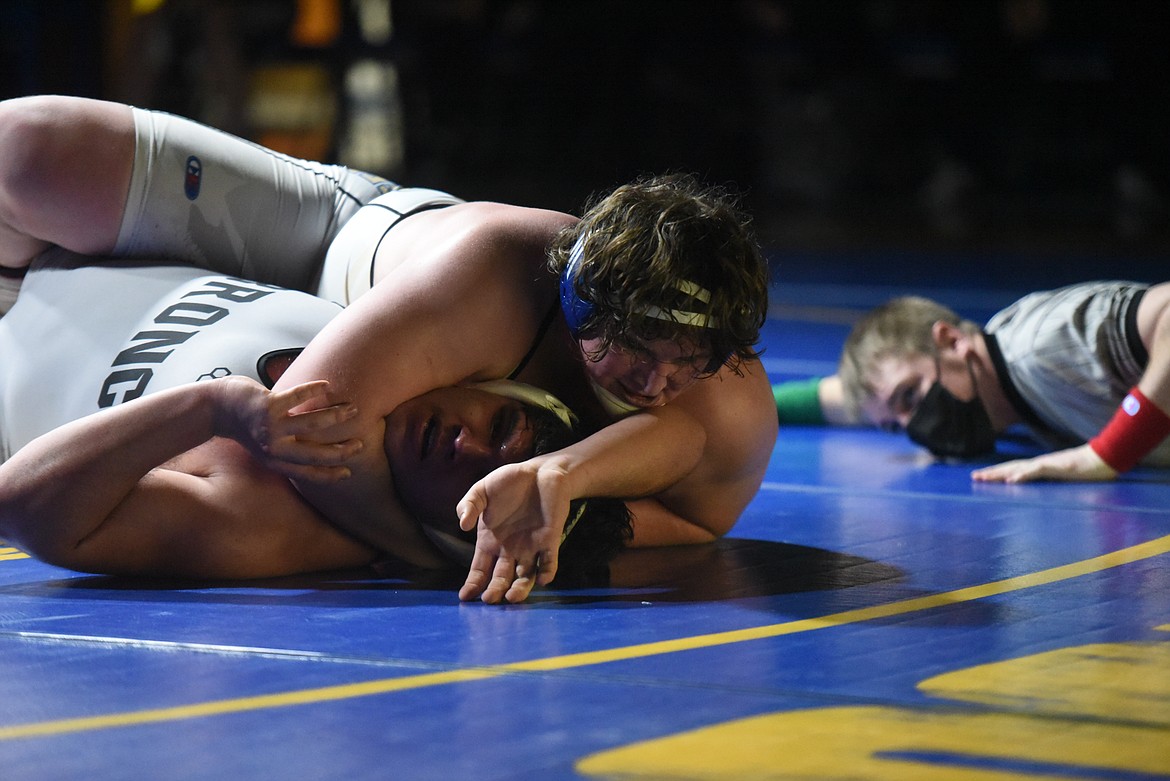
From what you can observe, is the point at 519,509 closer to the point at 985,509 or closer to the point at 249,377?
the point at 249,377

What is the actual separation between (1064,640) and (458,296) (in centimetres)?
109

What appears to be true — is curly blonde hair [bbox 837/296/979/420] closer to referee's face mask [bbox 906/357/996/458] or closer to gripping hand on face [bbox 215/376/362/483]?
referee's face mask [bbox 906/357/996/458]

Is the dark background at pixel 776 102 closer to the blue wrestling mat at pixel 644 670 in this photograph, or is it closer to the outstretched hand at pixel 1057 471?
the outstretched hand at pixel 1057 471

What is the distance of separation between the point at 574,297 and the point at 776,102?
1001cm

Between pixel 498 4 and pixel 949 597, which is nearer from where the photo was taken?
pixel 949 597

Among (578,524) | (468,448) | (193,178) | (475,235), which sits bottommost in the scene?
(578,524)

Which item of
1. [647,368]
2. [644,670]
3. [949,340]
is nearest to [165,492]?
[647,368]

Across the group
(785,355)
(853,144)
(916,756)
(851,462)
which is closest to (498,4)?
(853,144)

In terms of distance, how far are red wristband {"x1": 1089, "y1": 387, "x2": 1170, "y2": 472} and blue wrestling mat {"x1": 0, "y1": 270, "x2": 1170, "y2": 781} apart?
749 millimetres

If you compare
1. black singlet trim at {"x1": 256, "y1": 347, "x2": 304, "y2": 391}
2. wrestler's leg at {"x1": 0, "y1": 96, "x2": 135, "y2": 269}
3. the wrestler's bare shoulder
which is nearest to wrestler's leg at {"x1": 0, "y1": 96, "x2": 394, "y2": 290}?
wrestler's leg at {"x1": 0, "y1": 96, "x2": 135, "y2": 269}

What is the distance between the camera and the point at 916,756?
176cm

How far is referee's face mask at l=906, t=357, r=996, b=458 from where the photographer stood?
412 centimetres

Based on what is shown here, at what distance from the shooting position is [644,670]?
82.1 inches

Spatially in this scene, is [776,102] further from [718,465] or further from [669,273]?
[669,273]
